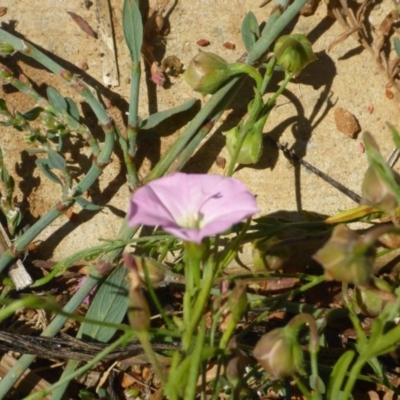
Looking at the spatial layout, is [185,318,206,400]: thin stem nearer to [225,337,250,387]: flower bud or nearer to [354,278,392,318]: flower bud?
[225,337,250,387]: flower bud

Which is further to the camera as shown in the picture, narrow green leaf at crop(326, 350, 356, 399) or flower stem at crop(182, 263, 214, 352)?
narrow green leaf at crop(326, 350, 356, 399)

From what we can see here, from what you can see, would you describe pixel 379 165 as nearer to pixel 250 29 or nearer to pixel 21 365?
pixel 250 29

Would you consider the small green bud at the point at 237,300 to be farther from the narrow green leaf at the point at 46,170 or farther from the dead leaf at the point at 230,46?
the dead leaf at the point at 230,46

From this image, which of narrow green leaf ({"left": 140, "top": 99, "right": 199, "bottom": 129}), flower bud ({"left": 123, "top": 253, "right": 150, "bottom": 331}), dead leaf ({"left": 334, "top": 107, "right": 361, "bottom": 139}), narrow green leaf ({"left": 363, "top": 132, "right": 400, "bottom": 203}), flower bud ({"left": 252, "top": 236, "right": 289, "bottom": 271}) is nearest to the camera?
flower bud ({"left": 123, "top": 253, "right": 150, "bottom": 331})

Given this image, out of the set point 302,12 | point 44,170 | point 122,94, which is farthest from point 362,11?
point 44,170

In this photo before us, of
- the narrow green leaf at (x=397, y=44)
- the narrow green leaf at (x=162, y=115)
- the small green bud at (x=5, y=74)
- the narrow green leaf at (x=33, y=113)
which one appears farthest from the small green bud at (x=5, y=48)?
the narrow green leaf at (x=397, y=44)

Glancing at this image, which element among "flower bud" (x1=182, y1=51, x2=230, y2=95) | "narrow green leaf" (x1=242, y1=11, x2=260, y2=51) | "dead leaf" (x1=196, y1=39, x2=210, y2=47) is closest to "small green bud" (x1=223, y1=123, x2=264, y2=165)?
"flower bud" (x1=182, y1=51, x2=230, y2=95)
